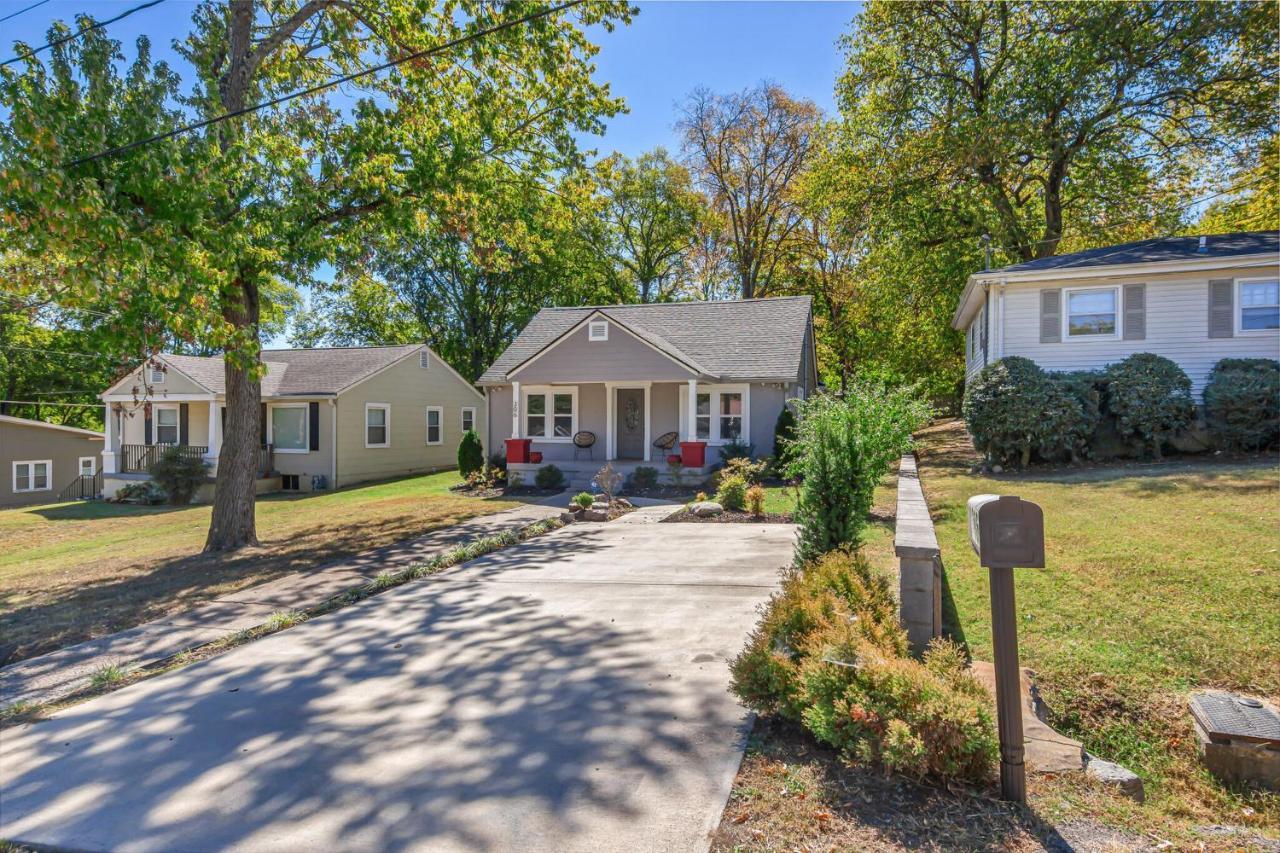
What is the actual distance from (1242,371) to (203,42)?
18840 mm

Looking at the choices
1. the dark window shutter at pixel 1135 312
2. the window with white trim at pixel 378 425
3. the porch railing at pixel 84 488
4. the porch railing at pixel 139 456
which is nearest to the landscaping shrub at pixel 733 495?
the dark window shutter at pixel 1135 312

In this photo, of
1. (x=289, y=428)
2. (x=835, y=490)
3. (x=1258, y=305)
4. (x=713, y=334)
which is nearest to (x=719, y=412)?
(x=713, y=334)

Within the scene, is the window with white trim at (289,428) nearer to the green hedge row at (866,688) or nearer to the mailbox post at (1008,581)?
the green hedge row at (866,688)

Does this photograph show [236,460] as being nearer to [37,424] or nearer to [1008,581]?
[1008,581]

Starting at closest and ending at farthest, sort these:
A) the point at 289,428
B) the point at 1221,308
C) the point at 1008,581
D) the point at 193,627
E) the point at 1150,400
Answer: the point at 1008,581
the point at 193,627
the point at 1150,400
the point at 1221,308
the point at 289,428

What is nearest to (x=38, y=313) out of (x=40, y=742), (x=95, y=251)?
(x=95, y=251)

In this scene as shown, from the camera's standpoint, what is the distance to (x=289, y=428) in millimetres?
22641

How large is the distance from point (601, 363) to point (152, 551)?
417 inches

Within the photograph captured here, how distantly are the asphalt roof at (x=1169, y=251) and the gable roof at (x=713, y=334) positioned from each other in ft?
18.0

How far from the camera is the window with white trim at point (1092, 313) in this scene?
1490 centimetres

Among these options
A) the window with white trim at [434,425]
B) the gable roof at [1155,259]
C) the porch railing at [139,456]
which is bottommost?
the porch railing at [139,456]

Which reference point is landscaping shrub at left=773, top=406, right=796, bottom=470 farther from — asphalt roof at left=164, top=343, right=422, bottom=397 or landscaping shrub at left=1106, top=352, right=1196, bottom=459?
asphalt roof at left=164, top=343, right=422, bottom=397

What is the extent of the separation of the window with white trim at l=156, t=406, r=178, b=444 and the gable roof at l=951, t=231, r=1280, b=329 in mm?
25287

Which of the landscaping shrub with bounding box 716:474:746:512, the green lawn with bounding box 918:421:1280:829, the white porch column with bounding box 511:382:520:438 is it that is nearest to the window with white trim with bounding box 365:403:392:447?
the white porch column with bounding box 511:382:520:438
